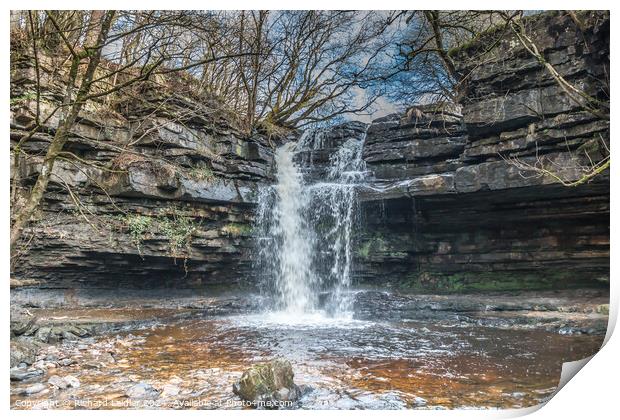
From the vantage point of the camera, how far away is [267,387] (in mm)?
2266

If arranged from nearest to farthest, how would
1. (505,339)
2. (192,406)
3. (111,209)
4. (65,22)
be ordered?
(192,406), (65,22), (505,339), (111,209)

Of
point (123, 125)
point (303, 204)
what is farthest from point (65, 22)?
point (303, 204)

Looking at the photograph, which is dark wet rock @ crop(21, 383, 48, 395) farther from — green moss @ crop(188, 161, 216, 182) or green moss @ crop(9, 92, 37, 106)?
green moss @ crop(188, 161, 216, 182)

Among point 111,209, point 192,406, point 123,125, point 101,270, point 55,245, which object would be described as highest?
point 123,125

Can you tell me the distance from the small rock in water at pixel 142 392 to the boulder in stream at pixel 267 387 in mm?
464

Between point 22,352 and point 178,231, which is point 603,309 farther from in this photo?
point 178,231

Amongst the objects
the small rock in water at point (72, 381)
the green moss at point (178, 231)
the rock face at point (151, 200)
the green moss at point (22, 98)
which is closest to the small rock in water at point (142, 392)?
the small rock in water at point (72, 381)

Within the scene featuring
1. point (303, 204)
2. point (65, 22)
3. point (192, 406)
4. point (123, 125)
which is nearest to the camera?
point (192, 406)

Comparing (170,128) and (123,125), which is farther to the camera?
(170,128)

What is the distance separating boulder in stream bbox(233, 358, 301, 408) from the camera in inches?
88.4

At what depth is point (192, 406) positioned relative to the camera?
2260 mm

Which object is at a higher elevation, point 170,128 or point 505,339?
point 170,128

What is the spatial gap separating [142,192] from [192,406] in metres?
3.25
